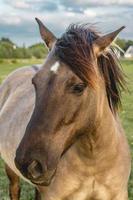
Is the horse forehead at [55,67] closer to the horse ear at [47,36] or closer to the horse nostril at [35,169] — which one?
the horse ear at [47,36]

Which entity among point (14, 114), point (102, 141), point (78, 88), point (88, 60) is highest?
point (88, 60)

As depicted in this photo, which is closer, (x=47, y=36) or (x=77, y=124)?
(x=77, y=124)

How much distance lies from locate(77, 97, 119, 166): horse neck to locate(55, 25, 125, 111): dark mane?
0.38 ft

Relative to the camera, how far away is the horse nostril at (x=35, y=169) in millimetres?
3041

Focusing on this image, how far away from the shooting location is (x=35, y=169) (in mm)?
3078

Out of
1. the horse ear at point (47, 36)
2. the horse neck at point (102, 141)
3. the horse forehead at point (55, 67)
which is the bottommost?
the horse neck at point (102, 141)

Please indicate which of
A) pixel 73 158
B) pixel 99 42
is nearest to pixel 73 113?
pixel 99 42

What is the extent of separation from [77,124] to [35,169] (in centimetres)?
45

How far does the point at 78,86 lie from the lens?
10.5 feet

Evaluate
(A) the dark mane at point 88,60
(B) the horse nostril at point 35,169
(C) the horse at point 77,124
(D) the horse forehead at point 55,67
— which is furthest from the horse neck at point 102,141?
(B) the horse nostril at point 35,169

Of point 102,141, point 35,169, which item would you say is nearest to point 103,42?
point 102,141

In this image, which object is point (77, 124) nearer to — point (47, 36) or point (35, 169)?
point (35, 169)

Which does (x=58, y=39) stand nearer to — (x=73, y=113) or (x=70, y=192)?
(x=73, y=113)

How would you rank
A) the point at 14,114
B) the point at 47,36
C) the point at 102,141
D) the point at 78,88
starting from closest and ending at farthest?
the point at 78,88, the point at 47,36, the point at 102,141, the point at 14,114
